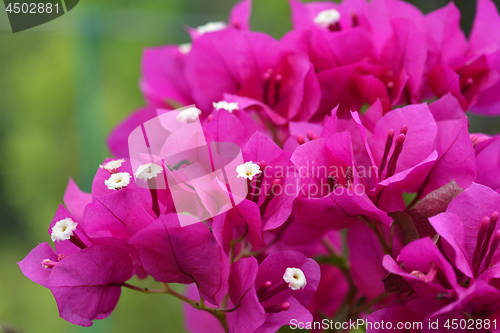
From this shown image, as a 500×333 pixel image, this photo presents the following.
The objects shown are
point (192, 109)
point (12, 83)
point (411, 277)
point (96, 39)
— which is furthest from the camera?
point (12, 83)

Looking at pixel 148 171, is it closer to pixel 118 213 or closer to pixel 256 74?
pixel 118 213

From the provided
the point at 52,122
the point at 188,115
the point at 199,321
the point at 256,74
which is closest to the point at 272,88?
the point at 256,74

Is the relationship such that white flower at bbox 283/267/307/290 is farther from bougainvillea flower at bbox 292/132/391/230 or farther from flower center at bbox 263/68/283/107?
flower center at bbox 263/68/283/107

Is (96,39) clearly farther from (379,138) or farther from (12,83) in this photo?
(379,138)

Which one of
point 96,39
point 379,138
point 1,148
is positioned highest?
point 379,138

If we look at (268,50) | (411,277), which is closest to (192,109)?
(268,50)

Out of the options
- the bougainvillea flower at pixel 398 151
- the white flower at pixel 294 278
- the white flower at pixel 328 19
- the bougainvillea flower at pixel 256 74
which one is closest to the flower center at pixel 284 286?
the white flower at pixel 294 278
